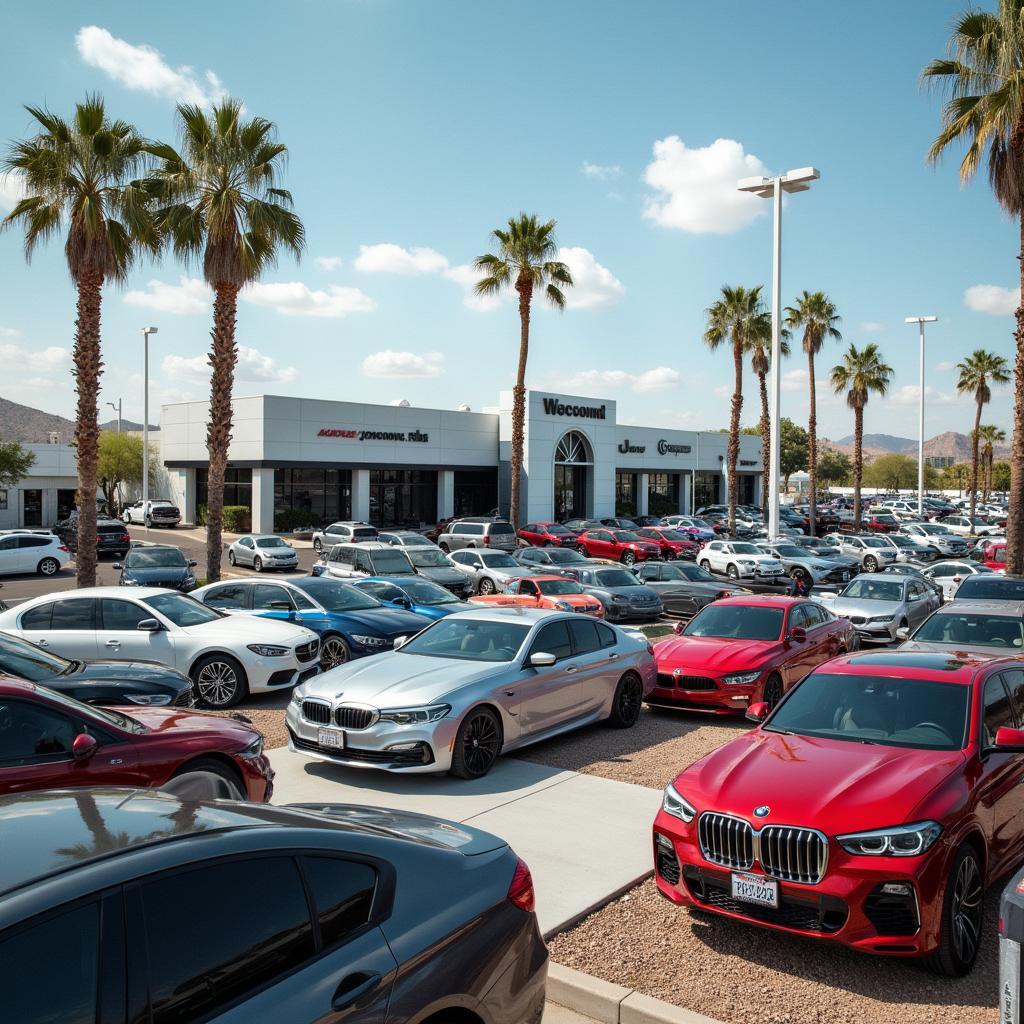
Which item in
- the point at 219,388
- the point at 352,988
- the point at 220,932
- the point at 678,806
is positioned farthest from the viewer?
the point at 219,388

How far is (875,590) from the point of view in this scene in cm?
1945

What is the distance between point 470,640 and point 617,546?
Answer: 2753 cm

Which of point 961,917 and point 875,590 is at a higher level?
point 875,590

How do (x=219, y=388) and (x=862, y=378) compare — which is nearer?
(x=219, y=388)

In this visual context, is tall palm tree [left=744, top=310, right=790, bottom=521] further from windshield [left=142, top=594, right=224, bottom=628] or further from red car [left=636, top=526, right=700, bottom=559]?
windshield [left=142, top=594, right=224, bottom=628]

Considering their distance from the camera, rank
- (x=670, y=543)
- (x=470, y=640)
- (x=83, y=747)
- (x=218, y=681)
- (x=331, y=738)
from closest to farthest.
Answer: (x=83, y=747)
(x=331, y=738)
(x=470, y=640)
(x=218, y=681)
(x=670, y=543)

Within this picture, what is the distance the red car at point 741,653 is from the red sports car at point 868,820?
13.8ft

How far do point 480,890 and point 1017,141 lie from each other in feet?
77.7

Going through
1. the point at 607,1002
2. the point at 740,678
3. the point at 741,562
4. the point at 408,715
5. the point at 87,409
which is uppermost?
the point at 87,409

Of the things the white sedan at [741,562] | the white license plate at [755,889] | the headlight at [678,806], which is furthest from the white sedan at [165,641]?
the white sedan at [741,562]

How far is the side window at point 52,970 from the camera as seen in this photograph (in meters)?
2.26

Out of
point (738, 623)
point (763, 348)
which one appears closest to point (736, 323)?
point (763, 348)

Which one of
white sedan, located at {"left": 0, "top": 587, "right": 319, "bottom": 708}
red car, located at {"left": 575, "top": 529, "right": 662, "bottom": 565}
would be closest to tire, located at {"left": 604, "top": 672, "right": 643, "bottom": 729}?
white sedan, located at {"left": 0, "top": 587, "right": 319, "bottom": 708}

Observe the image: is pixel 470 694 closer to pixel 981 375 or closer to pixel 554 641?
pixel 554 641
